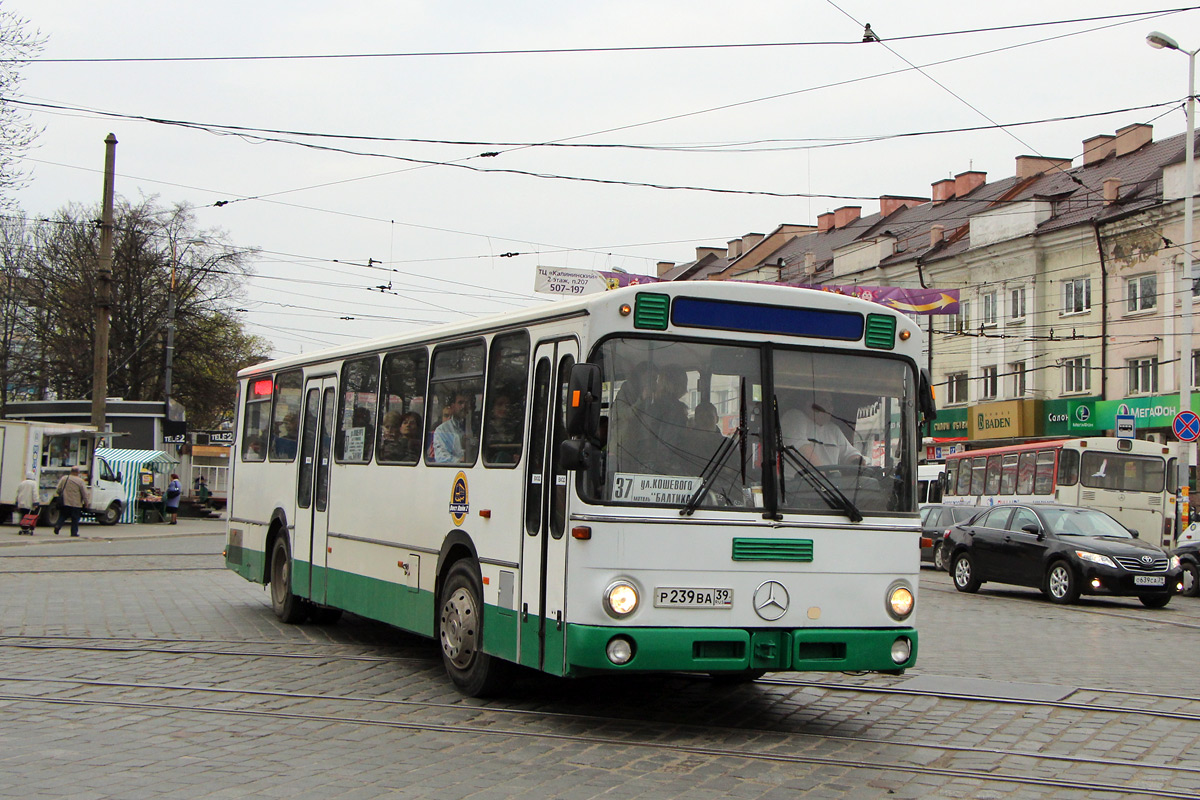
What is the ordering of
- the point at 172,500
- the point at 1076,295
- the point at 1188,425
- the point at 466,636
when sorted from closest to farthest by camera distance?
the point at 466,636 < the point at 1188,425 < the point at 172,500 < the point at 1076,295

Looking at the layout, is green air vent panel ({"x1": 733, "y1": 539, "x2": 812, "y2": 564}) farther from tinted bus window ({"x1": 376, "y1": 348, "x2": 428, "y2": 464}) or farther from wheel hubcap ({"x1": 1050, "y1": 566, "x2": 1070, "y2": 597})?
wheel hubcap ({"x1": 1050, "y1": 566, "x2": 1070, "y2": 597})

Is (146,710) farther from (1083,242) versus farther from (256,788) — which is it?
(1083,242)

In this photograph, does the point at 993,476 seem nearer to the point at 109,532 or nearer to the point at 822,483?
the point at 109,532

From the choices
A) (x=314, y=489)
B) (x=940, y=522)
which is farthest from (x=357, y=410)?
(x=940, y=522)

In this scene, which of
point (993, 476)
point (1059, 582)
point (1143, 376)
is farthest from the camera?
point (1143, 376)

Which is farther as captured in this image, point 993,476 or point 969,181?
point 969,181

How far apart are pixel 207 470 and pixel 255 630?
168 feet

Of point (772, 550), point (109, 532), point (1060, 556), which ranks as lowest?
point (109, 532)

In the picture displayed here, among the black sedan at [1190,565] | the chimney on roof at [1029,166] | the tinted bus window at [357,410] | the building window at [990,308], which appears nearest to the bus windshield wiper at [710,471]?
the tinted bus window at [357,410]

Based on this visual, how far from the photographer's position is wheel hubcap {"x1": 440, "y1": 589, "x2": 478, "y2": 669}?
9.06 metres

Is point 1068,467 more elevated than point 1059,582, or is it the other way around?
point 1068,467

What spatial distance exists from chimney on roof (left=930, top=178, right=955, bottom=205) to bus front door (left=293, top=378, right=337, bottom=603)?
4981 cm

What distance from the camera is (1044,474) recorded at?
32.9 m

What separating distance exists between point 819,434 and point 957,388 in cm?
4609
